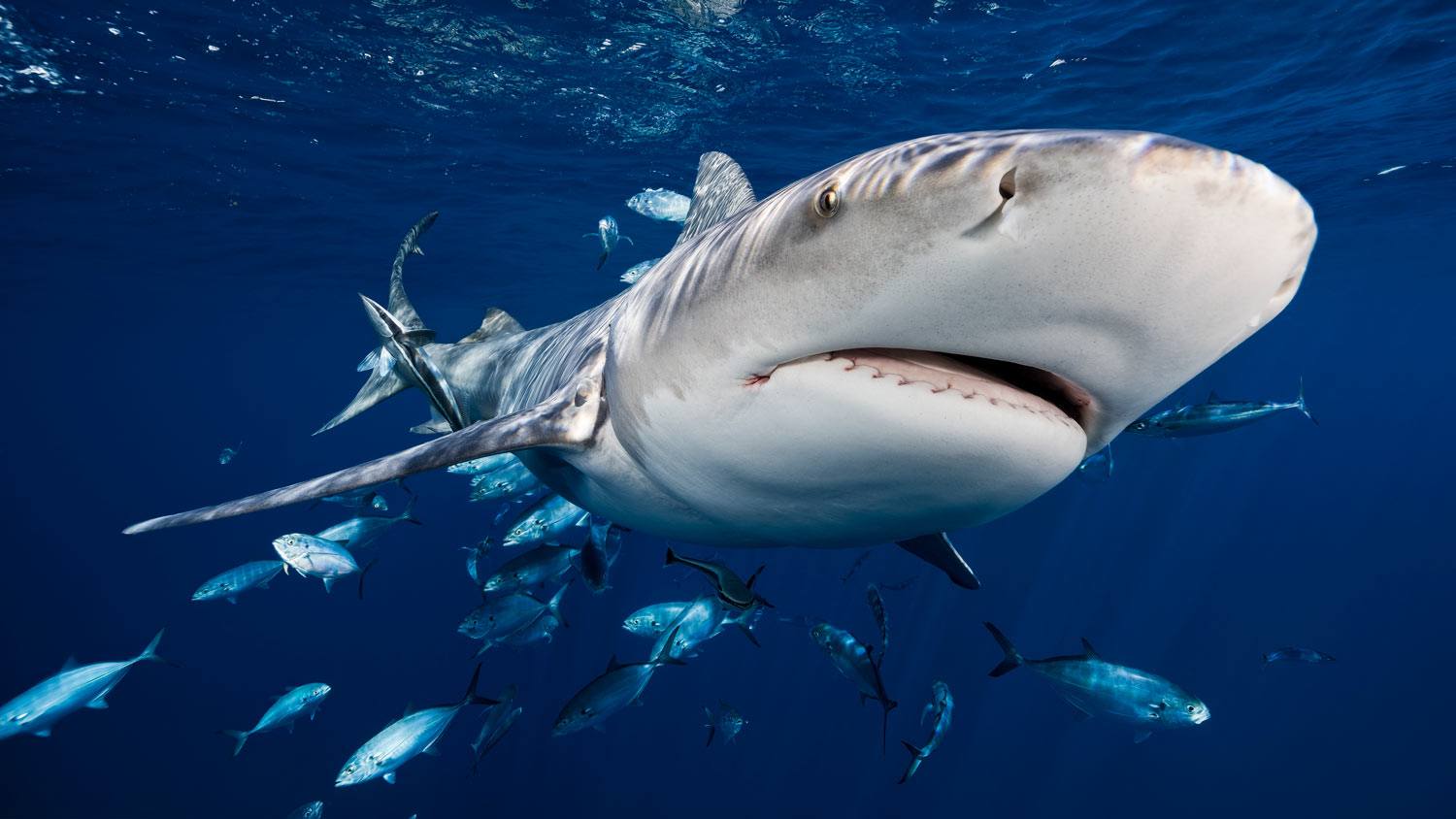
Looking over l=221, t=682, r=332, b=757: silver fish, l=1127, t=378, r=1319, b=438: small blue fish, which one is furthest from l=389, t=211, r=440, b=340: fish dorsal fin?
l=1127, t=378, r=1319, b=438: small blue fish

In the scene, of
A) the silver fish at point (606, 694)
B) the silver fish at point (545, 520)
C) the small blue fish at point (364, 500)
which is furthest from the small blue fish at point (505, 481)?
the silver fish at point (606, 694)

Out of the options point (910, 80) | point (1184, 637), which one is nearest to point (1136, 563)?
point (1184, 637)

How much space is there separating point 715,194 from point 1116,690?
14.8 ft

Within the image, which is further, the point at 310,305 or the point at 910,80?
the point at 310,305

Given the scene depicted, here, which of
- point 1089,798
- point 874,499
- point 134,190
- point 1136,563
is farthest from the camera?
point 1136,563

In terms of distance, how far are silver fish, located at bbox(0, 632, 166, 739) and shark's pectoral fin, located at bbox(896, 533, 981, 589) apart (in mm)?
6266

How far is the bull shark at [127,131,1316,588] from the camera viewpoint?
1179mm

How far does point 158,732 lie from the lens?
73.9ft

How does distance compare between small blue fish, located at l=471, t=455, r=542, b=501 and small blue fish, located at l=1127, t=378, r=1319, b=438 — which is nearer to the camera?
small blue fish, located at l=1127, t=378, r=1319, b=438

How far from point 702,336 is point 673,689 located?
23.5 metres

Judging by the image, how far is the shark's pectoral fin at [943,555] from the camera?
3504mm

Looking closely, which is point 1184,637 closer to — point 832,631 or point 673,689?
point 673,689

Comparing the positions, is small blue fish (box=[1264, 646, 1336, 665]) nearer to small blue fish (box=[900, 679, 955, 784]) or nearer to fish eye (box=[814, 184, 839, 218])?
small blue fish (box=[900, 679, 955, 784])

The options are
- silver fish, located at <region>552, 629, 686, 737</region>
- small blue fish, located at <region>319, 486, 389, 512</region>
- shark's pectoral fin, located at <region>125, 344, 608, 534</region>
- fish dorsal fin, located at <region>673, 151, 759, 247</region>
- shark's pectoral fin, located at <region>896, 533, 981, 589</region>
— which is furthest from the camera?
small blue fish, located at <region>319, 486, 389, 512</region>
